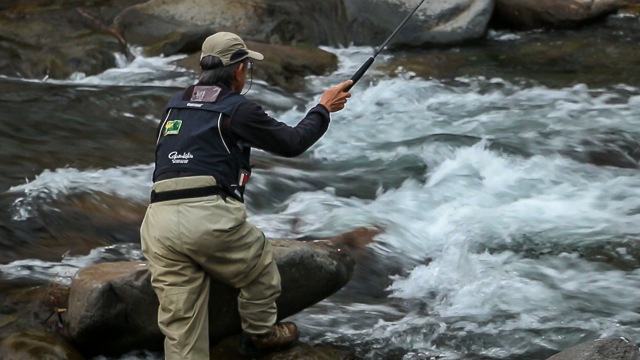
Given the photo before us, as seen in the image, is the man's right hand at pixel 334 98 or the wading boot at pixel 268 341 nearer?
the man's right hand at pixel 334 98

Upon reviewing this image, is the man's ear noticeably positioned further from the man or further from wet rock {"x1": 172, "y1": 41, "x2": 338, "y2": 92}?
wet rock {"x1": 172, "y1": 41, "x2": 338, "y2": 92}

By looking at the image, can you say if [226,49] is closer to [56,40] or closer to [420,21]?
[56,40]

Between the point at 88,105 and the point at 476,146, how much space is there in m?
3.94

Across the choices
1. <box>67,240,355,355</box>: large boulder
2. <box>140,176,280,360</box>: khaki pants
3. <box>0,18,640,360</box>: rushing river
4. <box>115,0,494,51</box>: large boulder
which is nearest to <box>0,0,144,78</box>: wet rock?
<box>0,18,640,360</box>: rushing river

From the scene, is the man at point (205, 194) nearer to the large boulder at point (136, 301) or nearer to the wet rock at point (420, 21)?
the large boulder at point (136, 301)

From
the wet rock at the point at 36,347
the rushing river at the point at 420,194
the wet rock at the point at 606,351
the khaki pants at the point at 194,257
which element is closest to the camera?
the wet rock at the point at 606,351

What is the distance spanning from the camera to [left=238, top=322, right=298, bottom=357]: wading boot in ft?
17.3

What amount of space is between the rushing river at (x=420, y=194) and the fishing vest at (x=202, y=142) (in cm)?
119

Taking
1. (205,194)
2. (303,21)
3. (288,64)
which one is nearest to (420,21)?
(303,21)

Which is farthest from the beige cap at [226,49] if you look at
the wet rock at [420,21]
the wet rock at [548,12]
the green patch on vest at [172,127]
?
the wet rock at [548,12]

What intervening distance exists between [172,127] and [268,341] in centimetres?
124

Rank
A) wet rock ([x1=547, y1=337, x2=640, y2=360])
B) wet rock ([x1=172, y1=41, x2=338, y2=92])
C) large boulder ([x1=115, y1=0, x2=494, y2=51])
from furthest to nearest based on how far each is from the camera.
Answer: large boulder ([x1=115, y1=0, x2=494, y2=51]) < wet rock ([x1=172, y1=41, x2=338, y2=92]) < wet rock ([x1=547, y1=337, x2=640, y2=360])

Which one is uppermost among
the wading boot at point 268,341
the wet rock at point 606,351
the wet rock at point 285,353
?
the wet rock at point 606,351

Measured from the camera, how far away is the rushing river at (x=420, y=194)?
20.5ft
